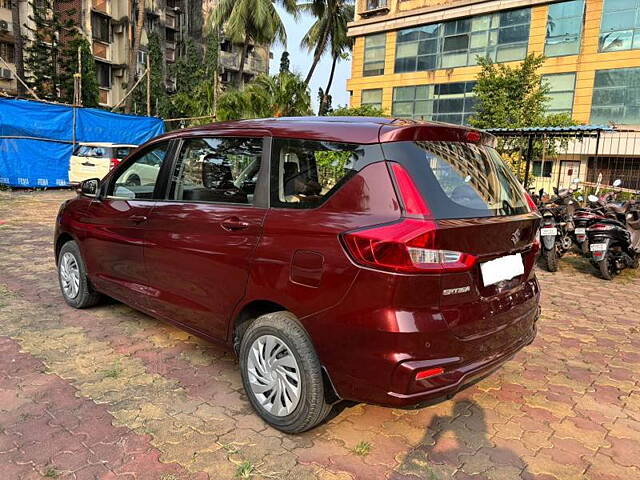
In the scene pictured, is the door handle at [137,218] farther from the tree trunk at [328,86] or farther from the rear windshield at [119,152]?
the tree trunk at [328,86]

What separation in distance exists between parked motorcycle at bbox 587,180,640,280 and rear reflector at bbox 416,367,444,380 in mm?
5320

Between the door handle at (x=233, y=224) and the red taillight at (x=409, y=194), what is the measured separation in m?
0.93

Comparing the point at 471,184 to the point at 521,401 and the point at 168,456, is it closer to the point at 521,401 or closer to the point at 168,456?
the point at 521,401

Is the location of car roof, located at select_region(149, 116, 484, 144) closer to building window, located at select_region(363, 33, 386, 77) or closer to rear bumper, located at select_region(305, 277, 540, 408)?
rear bumper, located at select_region(305, 277, 540, 408)

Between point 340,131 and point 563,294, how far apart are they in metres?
4.51

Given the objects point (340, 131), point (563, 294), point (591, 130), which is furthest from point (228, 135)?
point (591, 130)

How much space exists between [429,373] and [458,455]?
0.65 m

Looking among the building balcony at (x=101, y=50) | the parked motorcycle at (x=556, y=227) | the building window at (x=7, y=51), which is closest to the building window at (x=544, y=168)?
the parked motorcycle at (x=556, y=227)

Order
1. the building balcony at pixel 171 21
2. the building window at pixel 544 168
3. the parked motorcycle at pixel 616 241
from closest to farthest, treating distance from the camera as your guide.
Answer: the parked motorcycle at pixel 616 241
the building window at pixel 544 168
the building balcony at pixel 171 21

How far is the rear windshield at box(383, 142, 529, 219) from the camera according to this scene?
2318 mm

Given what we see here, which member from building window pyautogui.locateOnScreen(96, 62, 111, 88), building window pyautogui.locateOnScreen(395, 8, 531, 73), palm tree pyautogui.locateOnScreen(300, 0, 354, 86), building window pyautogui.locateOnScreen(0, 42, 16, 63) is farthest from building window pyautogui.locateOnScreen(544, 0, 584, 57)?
building window pyautogui.locateOnScreen(0, 42, 16, 63)

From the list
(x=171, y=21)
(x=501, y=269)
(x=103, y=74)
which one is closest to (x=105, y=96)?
(x=103, y=74)

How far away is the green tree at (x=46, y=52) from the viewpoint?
2380cm

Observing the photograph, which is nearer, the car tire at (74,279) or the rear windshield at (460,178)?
the rear windshield at (460,178)
